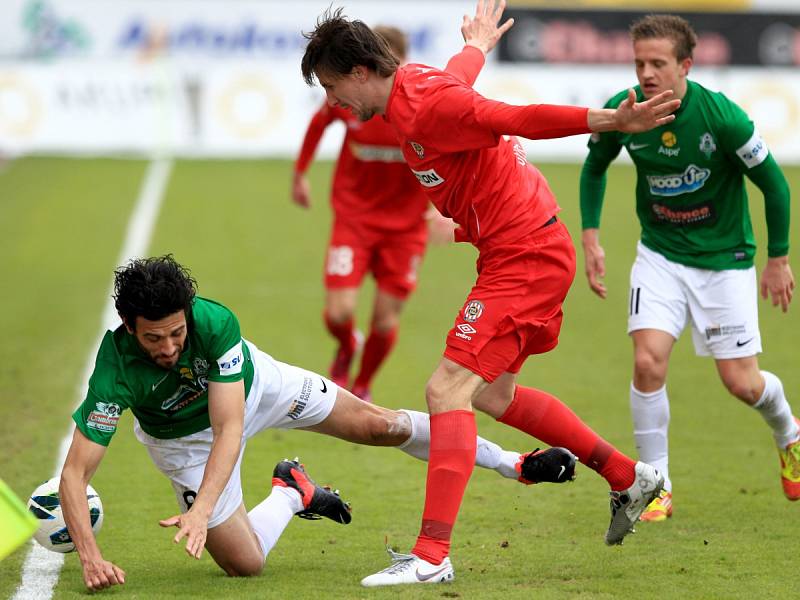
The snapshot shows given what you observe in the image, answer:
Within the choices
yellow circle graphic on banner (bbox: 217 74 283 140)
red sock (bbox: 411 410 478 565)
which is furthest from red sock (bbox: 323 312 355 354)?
yellow circle graphic on banner (bbox: 217 74 283 140)

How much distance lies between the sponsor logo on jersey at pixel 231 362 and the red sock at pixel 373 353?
12.5 ft

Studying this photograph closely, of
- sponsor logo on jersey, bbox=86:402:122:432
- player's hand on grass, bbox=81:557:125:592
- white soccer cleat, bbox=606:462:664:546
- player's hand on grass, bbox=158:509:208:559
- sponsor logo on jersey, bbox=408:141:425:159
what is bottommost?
player's hand on grass, bbox=81:557:125:592

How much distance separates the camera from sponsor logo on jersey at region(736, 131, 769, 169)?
5969 mm

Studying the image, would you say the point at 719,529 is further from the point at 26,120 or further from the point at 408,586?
the point at 26,120

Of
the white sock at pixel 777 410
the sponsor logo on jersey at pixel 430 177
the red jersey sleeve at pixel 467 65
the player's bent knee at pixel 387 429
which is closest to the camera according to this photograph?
the sponsor logo on jersey at pixel 430 177

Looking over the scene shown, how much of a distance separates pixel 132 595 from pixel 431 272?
9.54m

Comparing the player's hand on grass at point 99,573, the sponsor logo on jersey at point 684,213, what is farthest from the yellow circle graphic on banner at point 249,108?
the player's hand on grass at point 99,573

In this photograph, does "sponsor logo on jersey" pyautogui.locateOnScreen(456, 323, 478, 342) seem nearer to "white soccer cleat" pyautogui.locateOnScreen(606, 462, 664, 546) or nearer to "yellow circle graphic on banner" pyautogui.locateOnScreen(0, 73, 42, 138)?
"white soccer cleat" pyautogui.locateOnScreen(606, 462, 664, 546)

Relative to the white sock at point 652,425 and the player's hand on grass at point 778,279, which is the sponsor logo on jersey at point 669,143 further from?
the white sock at point 652,425

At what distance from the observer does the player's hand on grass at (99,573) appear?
4707 mm

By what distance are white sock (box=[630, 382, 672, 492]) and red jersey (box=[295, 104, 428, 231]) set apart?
9.49 ft

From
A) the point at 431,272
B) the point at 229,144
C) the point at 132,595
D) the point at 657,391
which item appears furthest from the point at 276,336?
the point at 229,144

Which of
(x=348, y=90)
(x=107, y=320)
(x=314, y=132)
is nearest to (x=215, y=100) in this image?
(x=107, y=320)

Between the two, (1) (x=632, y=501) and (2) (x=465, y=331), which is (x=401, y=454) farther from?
(2) (x=465, y=331)
